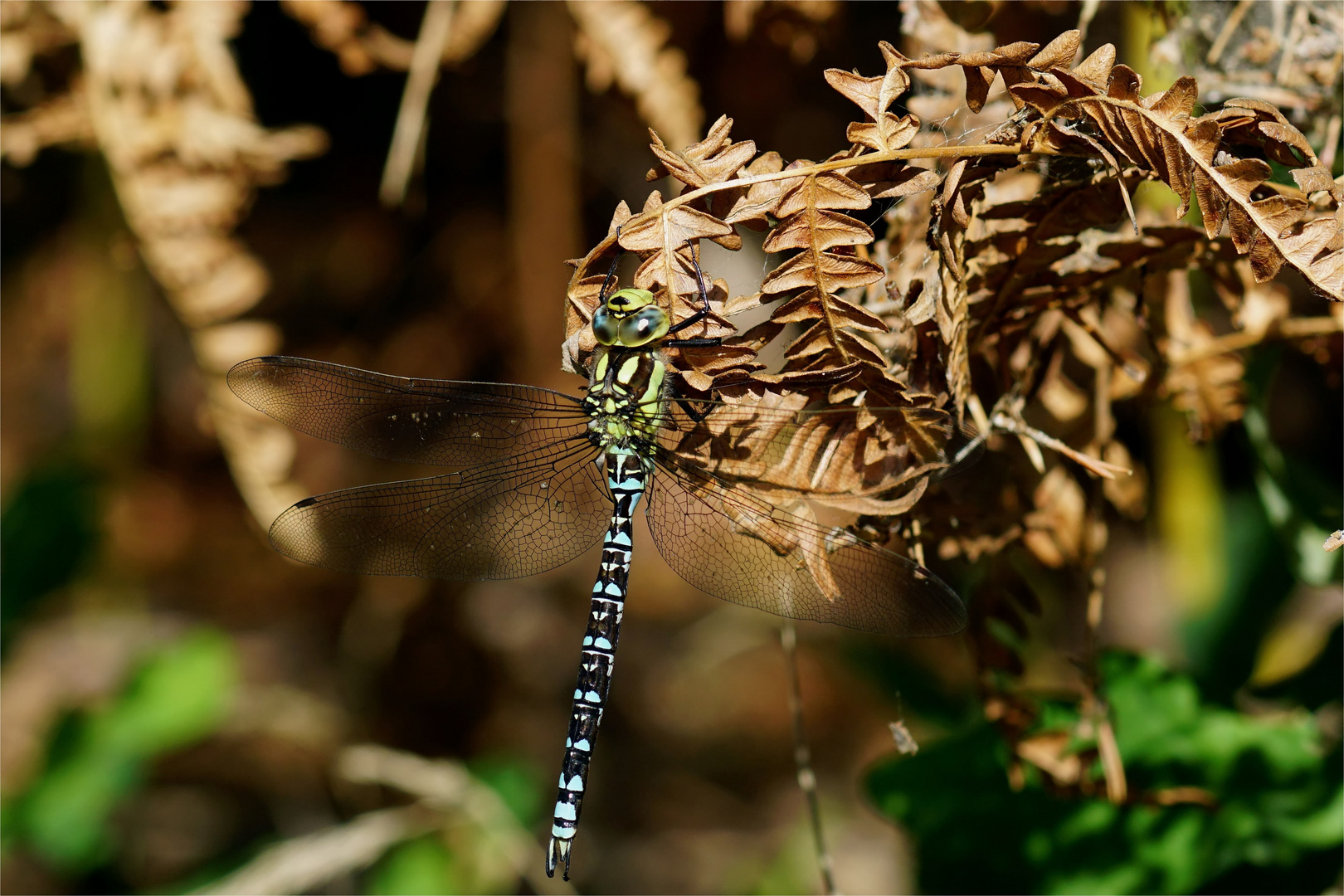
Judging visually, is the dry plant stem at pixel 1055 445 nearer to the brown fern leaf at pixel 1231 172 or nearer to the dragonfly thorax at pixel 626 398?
the brown fern leaf at pixel 1231 172

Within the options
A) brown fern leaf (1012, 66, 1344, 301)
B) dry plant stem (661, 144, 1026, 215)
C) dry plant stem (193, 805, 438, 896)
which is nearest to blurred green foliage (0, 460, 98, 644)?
dry plant stem (193, 805, 438, 896)

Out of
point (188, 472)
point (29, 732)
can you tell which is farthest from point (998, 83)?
point (29, 732)

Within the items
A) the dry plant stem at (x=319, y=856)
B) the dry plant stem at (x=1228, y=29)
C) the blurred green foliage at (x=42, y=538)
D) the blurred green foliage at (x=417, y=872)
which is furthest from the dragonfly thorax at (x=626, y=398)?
the blurred green foliage at (x=42, y=538)

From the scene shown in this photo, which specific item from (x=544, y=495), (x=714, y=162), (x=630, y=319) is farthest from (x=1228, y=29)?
(x=544, y=495)

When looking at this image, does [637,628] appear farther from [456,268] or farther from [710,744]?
[456,268]

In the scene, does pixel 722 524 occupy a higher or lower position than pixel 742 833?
higher

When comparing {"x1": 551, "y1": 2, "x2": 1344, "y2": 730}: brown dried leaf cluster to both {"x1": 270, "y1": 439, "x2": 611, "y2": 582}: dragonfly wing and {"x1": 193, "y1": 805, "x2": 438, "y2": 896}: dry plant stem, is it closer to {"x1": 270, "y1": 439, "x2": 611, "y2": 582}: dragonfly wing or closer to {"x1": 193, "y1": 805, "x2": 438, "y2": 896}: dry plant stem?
{"x1": 270, "y1": 439, "x2": 611, "y2": 582}: dragonfly wing
